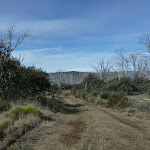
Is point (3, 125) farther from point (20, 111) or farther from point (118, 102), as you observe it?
point (118, 102)

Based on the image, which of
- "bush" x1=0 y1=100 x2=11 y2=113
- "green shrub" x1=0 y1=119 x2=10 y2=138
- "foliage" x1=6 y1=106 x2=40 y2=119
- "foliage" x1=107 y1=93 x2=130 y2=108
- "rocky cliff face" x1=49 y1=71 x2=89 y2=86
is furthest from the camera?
"rocky cliff face" x1=49 y1=71 x2=89 y2=86

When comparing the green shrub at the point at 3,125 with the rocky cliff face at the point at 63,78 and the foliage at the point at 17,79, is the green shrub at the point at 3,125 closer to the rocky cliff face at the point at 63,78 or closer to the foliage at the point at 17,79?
the foliage at the point at 17,79

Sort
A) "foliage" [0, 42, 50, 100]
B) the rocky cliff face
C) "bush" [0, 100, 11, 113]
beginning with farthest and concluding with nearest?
the rocky cliff face, "foliage" [0, 42, 50, 100], "bush" [0, 100, 11, 113]

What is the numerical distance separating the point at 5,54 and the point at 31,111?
538 centimetres

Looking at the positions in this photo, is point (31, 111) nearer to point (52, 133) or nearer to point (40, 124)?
point (40, 124)

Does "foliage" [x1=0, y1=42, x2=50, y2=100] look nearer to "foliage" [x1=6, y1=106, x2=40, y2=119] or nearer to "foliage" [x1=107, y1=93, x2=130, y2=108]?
"foliage" [x1=6, y1=106, x2=40, y2=119]

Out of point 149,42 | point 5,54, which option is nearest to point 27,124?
point 5,54

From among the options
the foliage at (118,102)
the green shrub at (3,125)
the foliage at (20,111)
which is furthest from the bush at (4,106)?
the foliage at (118,102)

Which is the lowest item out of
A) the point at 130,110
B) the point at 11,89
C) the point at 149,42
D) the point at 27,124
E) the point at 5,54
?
the point at 130,110

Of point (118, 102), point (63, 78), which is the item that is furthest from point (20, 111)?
point (63, 78)

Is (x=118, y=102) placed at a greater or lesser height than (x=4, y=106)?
lesser

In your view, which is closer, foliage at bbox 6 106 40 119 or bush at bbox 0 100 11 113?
foliage at bbox 6 106 40 119

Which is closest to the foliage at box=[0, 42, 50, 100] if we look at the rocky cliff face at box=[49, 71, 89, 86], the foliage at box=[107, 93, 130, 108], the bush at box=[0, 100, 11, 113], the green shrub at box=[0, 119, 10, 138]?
the bush at box=[0, 100, 11, 113]

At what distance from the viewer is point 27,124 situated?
6348 mm
